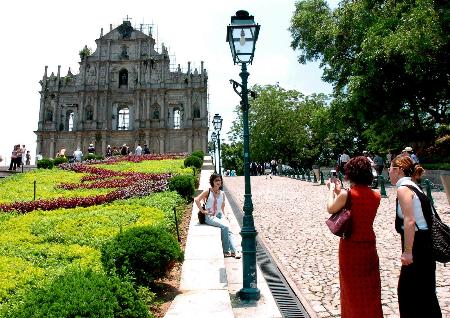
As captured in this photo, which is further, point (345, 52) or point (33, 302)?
point (345, 52)

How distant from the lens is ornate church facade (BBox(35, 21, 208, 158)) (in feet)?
171

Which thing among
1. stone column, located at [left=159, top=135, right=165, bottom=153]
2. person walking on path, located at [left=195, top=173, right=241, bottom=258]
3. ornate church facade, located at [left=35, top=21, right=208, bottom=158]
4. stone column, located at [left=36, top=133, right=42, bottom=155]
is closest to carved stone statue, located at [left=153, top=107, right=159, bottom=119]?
ornate church facade, located at [left=35, top=21, right=208, bottom=158]

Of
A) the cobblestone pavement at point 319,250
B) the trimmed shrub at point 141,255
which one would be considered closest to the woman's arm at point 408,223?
the cobblestone pavement at point 319,250

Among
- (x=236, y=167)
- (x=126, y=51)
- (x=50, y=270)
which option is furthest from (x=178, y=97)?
(x=50, y=270)

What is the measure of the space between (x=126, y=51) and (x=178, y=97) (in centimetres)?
961

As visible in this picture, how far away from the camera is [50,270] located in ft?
18.5

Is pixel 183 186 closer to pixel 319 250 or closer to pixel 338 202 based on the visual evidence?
pixel 319 250

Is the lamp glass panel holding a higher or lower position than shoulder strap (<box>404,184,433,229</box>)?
higher

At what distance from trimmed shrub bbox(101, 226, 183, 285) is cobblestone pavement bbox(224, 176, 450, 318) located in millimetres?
2247

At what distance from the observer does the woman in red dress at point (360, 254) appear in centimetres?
424

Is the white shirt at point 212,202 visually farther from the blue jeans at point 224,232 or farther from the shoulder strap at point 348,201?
the shoulder strap at point 348,201

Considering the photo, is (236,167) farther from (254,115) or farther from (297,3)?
(297,3)

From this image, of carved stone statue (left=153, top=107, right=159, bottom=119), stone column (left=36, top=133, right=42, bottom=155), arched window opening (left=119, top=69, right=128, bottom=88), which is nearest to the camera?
stone column (left=36, top=133, right=42, bottom=155)

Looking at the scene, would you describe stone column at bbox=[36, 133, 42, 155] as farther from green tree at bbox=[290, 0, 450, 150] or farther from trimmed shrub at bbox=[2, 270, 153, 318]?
trimmed shrub at bbox=[2, 270, 153, 318]
